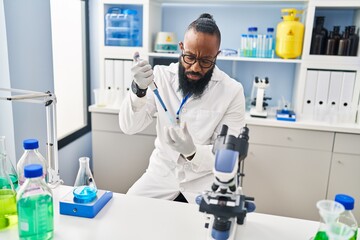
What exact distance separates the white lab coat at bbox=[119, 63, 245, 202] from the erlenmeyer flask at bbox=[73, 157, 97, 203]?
51 cm

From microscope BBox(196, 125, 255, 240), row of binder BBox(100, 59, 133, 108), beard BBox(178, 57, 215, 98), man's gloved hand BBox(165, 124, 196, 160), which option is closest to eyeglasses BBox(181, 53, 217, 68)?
beard BBox(178, 57, 215, 98)

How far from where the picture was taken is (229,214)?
865 mm

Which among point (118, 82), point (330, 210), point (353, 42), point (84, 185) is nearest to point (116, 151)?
point (118, 82)

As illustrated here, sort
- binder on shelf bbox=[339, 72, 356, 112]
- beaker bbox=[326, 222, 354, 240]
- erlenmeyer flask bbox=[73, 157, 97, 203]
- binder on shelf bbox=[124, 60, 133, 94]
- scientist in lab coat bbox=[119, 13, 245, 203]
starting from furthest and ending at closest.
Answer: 1. binder on shelf bbox=[124, 60, 133, 94]
2. binder on shelf bbox=[339, 72, 356, 112]
3. scientist in lab coat bbox=[119, 13, 245, 203]
4. erlenmeyer flask bbox=[73, 157, 97, 203]
5. beaker bbox=[326, 222, 354, 240]

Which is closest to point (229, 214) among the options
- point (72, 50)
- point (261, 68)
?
point (261, 68)

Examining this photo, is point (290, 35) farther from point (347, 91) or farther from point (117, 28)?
point (117, 28)

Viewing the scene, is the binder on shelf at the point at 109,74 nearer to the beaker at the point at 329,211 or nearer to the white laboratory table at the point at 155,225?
the white laboratory table at the point at 155,225

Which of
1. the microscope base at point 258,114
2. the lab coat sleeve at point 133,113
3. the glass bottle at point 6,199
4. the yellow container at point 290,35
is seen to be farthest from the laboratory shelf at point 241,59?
the glass bottle at point 6,199

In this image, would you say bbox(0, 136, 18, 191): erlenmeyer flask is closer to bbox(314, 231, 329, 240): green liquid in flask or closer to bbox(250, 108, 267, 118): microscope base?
bbox(314, 231, 329, 240): green liquid in flask

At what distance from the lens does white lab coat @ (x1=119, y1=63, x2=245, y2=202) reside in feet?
5.66

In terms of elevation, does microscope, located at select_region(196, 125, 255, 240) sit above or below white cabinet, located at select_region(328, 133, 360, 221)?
above

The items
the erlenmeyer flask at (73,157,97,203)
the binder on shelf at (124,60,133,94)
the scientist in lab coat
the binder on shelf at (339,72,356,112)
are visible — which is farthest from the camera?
the binder on shelf at (124,60,133,94)

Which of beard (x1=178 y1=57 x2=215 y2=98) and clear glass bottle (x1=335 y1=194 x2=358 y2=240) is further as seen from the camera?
beard (x1=178 y1=57 x2=215 y2=98)

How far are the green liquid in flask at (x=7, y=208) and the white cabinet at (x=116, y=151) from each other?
5.01 feet
